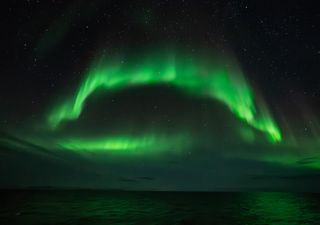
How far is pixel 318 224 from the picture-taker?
34375 millimetres

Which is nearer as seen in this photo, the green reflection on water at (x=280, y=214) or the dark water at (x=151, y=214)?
the dark water at (x=151, y=214)

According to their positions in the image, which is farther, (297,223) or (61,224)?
(297,223)

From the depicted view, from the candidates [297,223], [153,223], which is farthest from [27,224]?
[297,223]

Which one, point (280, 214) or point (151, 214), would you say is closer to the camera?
point (151, 214)

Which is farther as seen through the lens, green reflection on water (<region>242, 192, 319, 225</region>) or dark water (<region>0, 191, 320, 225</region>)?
green reflection on water (<region>242, 192, 319, 225</region>)

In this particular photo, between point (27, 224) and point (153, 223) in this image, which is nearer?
point (27, 224)

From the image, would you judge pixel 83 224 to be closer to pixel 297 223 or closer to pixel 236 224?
pixel 236 224

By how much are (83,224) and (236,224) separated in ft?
52.8

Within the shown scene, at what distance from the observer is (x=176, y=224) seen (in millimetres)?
34094

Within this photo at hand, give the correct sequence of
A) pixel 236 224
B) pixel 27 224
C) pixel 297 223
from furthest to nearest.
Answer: pixel 297 223 → pixel 236 224 → pixel 27 224

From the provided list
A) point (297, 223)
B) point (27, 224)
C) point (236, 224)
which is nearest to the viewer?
point (27, 224)

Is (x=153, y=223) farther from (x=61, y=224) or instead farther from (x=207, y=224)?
(x=61, y=224)

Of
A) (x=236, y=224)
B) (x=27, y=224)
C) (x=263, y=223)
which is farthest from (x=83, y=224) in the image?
(x=263, y=223)

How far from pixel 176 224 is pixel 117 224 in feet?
20.8
